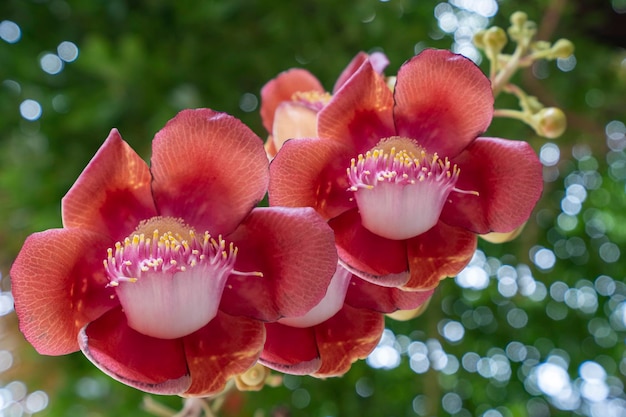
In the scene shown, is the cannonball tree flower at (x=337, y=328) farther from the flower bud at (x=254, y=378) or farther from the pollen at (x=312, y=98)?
the pollen at (x=312, y=98)

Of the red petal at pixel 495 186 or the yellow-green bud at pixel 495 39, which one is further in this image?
the yellow-green bud at pixel 495 39

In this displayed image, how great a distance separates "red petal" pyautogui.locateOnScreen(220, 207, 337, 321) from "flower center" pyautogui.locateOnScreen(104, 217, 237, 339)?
0.5 inches

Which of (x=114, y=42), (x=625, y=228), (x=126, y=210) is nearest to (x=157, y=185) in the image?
(x=126, y=210)

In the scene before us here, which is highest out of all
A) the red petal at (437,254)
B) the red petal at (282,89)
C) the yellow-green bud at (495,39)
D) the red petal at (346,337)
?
the red petal at (282,89)

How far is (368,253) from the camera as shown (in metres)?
0.37

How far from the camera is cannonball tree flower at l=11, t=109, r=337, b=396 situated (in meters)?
0.33

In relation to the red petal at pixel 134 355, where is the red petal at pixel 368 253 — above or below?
below

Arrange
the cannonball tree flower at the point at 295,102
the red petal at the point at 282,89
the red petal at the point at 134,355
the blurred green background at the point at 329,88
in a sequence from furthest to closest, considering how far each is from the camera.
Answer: the blurred green background at the point at 329,88, the red petal at the point at 282,89, the cannonball tree flower at the point at 295,102, the red petal at the point at 134,355

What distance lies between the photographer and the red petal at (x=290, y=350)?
366 mm

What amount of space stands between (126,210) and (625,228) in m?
1.42

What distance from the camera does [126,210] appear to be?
0.35 metres

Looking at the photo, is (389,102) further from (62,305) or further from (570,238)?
(570,238)

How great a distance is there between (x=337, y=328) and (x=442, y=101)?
5.8 inches

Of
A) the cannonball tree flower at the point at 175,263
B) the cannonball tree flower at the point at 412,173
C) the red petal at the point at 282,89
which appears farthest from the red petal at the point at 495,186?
the red petal at the point at 282,89
